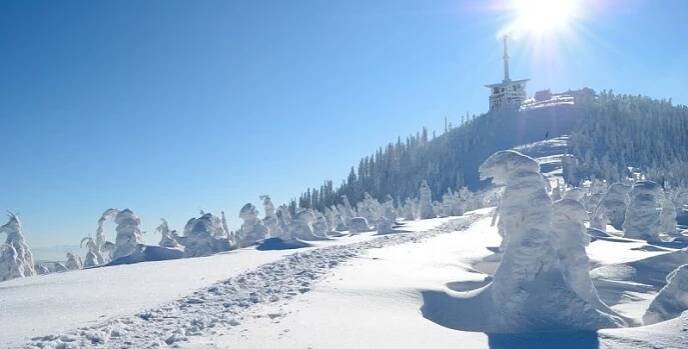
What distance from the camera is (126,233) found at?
30.6 m

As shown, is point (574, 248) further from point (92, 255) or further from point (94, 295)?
point (92, 255)

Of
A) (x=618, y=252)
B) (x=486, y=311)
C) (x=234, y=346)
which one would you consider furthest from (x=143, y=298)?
(x=618, y=252)

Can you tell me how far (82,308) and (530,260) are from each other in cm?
1003

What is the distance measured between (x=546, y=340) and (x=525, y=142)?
132 meters

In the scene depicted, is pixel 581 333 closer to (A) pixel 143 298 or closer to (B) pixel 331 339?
(B) pixel 331 339

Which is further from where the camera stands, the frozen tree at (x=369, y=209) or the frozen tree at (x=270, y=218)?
the frozen tree at (x=369, y=209)

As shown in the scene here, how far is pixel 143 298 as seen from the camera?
Result: 12.6 m

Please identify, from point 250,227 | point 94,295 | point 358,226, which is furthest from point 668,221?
point 94,295

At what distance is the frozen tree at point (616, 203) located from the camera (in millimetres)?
42531

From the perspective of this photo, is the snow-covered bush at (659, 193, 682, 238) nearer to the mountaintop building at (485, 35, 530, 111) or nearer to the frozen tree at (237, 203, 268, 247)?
the frozen tree at (237, 203, 268, 247)

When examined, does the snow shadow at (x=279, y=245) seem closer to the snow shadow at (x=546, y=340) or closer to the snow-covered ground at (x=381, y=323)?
the snow-covered ground at (x=381, y=323)

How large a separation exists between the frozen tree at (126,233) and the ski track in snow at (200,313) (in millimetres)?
15339

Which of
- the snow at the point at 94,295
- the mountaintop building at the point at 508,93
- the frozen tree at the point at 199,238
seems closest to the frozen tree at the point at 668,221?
the frozen tree at the point at 199,238

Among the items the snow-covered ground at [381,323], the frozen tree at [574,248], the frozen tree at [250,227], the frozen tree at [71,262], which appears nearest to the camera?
the snow-covered ground at [381,323]
